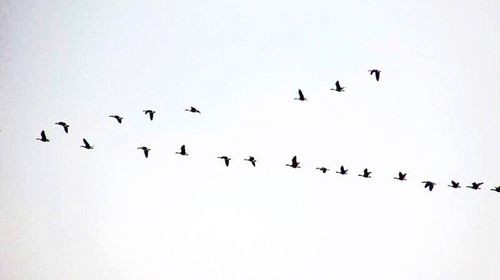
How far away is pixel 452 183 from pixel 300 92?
493 inches

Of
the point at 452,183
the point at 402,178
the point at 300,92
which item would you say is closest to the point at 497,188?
the point at 452,183

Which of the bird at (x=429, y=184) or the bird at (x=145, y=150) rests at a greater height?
the bird at (x=145, y=150)

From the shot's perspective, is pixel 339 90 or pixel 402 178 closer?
pixel 339 90

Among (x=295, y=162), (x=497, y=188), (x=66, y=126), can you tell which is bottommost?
(x=497, y=188)

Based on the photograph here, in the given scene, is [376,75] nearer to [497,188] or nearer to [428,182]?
[428,182]

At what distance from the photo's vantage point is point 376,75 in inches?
1409

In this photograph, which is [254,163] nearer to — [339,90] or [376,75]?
[339,90]

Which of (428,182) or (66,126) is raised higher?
(66,126)

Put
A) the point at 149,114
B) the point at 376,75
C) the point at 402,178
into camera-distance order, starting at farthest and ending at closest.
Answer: the point at 402,178 → the point at 149,114 → the point at 376,75

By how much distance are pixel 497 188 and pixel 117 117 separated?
2774 cm

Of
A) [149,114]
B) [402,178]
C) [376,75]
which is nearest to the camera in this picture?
[376,75]

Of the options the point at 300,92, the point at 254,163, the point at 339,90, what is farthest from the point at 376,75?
the point at 254,163

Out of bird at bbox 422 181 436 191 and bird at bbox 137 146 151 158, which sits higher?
bird at bbox 137 146 151 158

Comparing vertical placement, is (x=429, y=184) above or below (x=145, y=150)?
below
